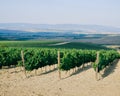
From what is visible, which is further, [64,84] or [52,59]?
[52,59]

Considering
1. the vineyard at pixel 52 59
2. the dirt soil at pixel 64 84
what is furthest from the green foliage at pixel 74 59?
the dirt soil at pixel 64 84

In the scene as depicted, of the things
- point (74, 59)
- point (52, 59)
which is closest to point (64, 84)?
point (74, 59)

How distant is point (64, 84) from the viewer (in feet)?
78.3

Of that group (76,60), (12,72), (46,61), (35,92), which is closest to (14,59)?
(12,72)

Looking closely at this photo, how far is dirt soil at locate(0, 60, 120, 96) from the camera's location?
65.3ft

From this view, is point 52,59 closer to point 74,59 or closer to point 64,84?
point 74,59

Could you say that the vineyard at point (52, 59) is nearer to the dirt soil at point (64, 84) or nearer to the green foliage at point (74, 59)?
the green foliage at point (74, 59)

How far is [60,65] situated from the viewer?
27.3 m

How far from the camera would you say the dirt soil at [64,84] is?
65.3 ft

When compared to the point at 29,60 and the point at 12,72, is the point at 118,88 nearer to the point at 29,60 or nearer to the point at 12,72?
the point at 29,60

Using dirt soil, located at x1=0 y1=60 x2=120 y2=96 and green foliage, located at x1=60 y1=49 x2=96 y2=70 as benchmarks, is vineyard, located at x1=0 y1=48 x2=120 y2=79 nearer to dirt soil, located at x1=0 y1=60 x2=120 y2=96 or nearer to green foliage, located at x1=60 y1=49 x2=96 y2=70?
green foliage, located at x1=60 y1=49 x2=96 y2=70

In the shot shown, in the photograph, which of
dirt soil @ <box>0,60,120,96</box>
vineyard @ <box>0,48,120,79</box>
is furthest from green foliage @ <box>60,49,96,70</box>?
dirt soil @ <box>0,60,120,96</box>

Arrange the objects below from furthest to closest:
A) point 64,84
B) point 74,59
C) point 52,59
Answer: point 52,59 < point 74,59 < point 64,84

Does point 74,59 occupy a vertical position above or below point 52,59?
above
